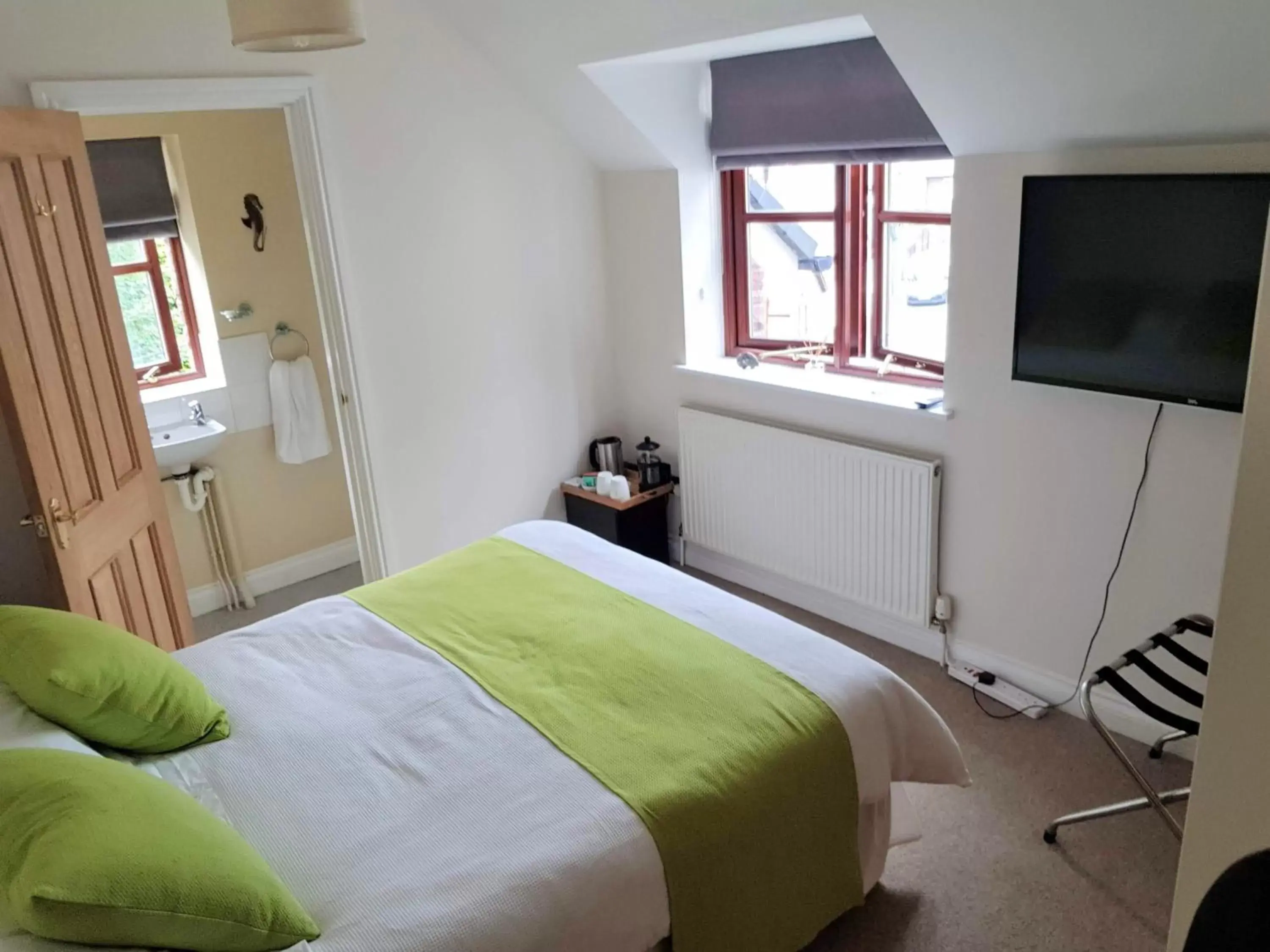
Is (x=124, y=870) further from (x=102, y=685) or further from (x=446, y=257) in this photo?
(x=446, y=257)

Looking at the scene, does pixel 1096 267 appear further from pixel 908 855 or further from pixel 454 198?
pixel 454 198

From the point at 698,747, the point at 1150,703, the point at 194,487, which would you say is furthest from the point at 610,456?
the point at 1150,703

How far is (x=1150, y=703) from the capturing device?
2.29 meters

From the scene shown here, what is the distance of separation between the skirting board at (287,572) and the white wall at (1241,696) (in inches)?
152

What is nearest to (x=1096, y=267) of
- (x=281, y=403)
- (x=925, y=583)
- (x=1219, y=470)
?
(x=1219, y=470)

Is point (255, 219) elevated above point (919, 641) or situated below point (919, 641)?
above

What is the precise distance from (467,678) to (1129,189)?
211 cm

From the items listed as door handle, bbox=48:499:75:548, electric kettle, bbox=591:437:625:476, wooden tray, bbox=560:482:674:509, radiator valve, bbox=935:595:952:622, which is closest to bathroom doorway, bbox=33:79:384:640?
wooden tray, bbox=560:482:674:509

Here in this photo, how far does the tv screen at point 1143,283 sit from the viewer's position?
2.36 m

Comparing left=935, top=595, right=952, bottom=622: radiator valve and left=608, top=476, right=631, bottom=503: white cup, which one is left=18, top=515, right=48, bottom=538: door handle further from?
left=935, top=595, right=952, bottom=622: radiator valve

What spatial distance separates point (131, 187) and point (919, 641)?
3557 mm

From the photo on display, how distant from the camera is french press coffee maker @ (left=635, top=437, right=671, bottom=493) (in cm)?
425

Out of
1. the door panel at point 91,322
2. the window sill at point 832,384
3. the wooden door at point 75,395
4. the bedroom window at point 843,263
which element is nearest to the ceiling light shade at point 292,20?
the wooden door at point 75,395

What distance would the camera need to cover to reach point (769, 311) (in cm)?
414
